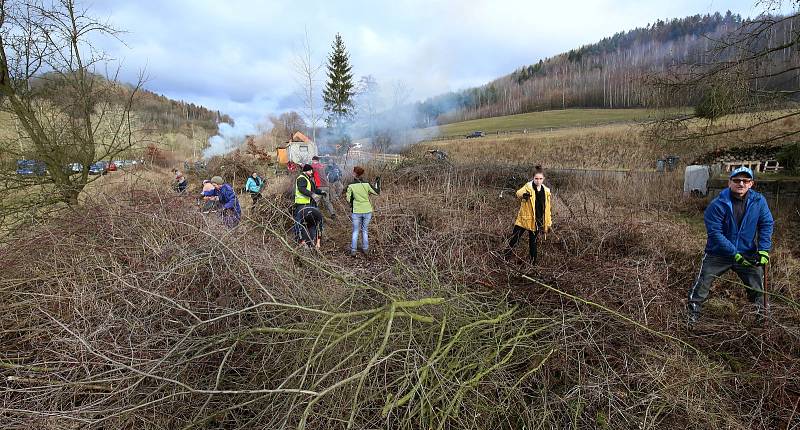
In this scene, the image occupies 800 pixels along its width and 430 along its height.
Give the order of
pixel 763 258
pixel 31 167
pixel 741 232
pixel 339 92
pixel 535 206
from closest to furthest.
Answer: pixel 763 258 → pixel 741 232 → pixel 535 206 → pixel 31 167 → pixel 339 92

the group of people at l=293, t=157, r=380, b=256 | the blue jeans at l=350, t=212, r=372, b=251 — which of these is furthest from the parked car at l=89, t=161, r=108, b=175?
the blue jeans at l=350, t=212, r=372, b=251

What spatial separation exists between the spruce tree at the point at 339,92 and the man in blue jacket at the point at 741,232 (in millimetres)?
25117

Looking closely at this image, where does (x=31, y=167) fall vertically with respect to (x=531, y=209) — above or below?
above

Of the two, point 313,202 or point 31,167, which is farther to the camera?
point 313,202

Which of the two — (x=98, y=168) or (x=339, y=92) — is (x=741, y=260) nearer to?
(x=98, y=168)

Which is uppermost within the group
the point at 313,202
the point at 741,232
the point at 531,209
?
the point at 313,202

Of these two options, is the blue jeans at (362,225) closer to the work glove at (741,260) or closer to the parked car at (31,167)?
the work glove at (741,260)

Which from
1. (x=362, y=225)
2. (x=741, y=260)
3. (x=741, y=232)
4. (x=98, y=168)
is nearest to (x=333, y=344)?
(x=741, y=260)

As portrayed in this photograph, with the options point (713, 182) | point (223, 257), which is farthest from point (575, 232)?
point (713, 182)

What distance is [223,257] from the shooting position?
2889 mm

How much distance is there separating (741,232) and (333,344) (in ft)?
13.0

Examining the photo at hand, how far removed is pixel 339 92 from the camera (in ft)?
93.1

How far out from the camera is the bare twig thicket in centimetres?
200

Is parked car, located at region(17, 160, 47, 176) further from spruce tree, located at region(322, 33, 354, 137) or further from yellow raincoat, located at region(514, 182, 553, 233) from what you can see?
spruce tree, located at region(322, 33, 354, 137)
